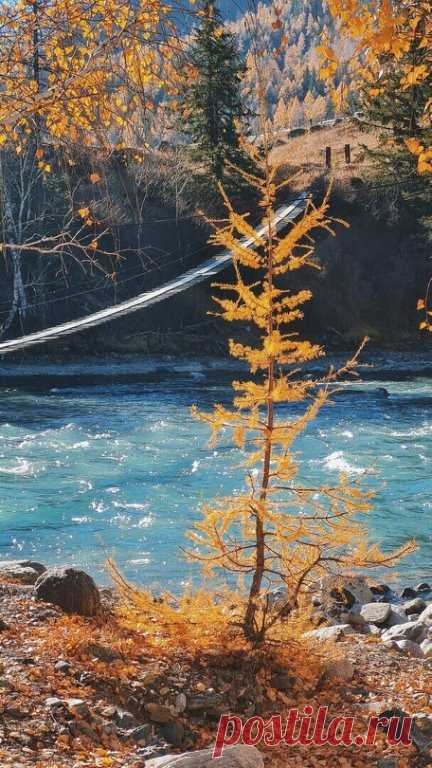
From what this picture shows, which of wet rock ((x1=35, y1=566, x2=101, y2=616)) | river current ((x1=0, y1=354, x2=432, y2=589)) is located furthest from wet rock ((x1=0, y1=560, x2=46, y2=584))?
river current ((x1=0, y1=354, x2=432, y2=589))

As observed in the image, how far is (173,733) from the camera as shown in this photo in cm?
365

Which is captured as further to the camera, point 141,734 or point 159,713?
point 159,713

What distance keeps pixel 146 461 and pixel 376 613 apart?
5852 millimetres

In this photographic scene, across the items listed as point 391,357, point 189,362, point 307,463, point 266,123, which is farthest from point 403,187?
point 266,123

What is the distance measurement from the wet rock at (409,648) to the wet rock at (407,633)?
249 millimetres

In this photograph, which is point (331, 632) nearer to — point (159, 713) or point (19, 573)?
point (159, 713)

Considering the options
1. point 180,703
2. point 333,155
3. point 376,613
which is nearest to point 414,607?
point 376,613

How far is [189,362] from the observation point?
70.5 feet

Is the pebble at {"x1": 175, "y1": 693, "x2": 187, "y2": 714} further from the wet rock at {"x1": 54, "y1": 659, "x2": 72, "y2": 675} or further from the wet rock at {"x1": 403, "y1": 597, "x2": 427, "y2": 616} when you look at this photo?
the wet rock at {"x1": 403, "y1": 597, "x2": 427, "y2": 616}

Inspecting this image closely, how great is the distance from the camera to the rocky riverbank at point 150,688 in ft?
10.9

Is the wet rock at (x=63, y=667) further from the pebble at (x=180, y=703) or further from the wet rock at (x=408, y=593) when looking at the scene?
the wet rock at (x=408, y=593)

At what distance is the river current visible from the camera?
8398mm

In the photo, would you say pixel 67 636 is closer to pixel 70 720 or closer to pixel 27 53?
pixel 70 720

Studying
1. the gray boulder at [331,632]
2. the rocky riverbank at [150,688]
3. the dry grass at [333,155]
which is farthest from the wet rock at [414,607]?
the dry grass at [333,155]
